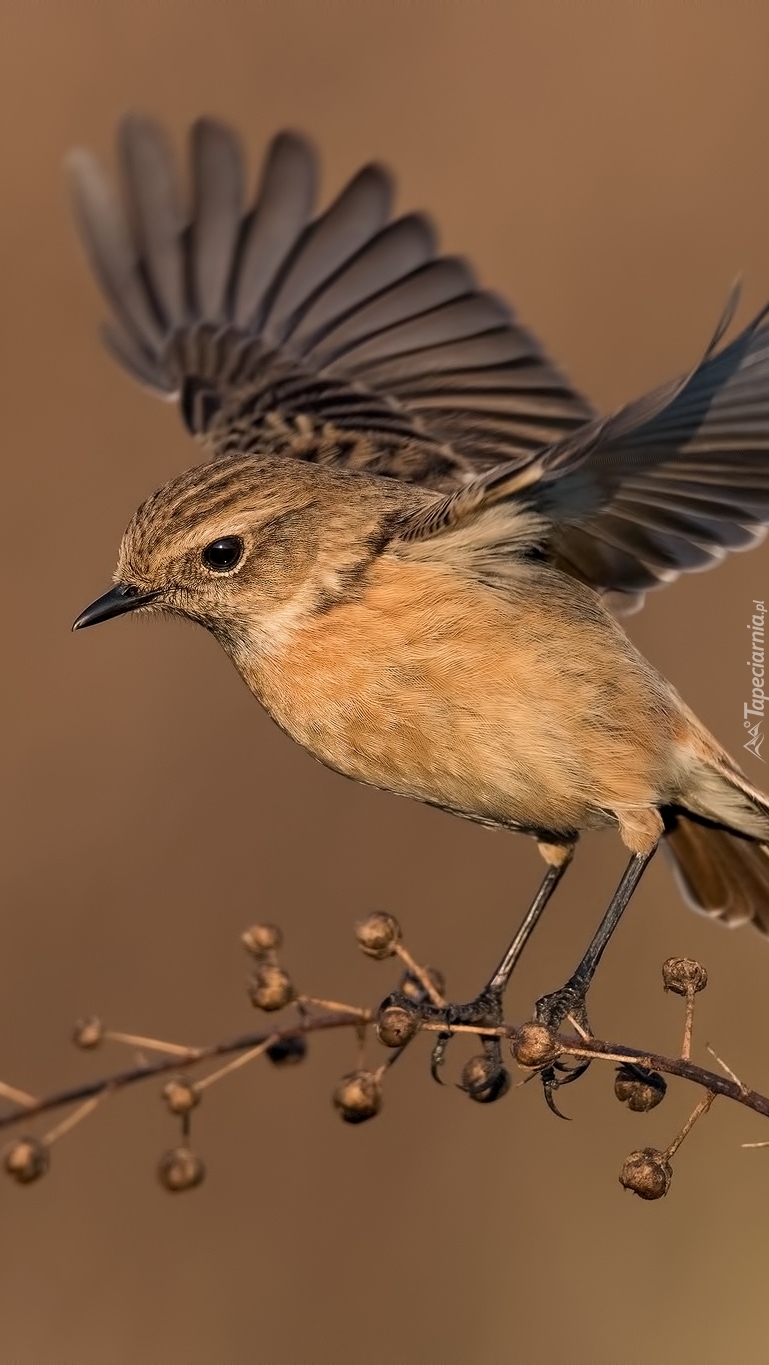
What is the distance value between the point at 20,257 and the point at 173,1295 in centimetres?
644

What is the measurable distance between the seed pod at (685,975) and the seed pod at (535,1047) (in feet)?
1.16

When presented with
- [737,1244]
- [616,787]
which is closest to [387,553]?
[616,787]

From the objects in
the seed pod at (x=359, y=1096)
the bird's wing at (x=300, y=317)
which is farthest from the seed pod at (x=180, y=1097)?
the bird's wing at (x=300, y=317)

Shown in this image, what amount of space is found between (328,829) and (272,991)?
5403 mm

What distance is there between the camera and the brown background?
7809 mm

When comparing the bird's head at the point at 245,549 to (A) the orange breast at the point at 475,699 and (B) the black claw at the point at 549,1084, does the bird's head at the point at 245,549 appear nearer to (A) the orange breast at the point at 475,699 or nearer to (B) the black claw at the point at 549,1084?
(A) the orange breast at the point at 475,699

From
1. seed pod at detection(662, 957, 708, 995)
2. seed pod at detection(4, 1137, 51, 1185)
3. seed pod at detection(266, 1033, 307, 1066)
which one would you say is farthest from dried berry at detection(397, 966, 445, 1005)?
seed pod at detection(4, 1137, 51, 1185)

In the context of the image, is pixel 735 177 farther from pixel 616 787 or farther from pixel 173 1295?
pixel 173 1295

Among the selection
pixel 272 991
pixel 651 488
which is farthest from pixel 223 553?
pixel 272 991

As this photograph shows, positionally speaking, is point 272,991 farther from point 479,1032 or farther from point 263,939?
point 479,1032

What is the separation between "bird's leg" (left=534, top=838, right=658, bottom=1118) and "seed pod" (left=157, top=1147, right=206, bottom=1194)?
1252 millimetres

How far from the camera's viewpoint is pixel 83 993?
28.9 ft

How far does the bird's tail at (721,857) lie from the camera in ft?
19.5

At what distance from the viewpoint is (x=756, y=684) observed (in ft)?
23.9
